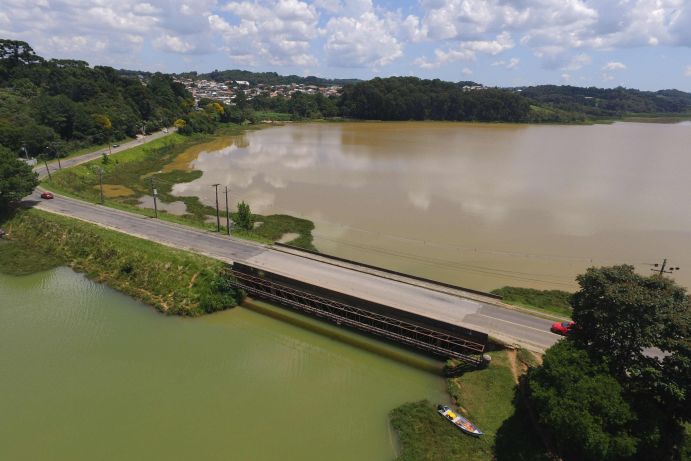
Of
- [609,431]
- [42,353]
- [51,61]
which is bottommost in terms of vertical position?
[42,353]

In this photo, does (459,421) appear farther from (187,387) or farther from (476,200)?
(476,200)

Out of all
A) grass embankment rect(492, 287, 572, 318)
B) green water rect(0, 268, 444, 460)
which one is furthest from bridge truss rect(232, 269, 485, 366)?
grass embankment rect(492, 287, 572, 318)

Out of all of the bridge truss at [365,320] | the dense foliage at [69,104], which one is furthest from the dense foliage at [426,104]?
the bridge truss at [365,320]

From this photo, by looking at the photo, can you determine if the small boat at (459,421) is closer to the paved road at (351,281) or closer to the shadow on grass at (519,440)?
the shadow on grass at (519,440)

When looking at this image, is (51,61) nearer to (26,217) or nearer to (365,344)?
(26,217)

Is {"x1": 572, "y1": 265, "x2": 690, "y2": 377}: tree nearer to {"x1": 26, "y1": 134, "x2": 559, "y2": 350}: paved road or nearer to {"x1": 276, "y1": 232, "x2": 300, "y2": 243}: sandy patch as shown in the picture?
{"x1": 26, "y1": 134, "x2": 559, "y2": 350}: paved road

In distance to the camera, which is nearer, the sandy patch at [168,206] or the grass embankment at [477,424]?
the grass embankment at [477,424]

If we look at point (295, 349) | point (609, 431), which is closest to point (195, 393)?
point (295, 349)
